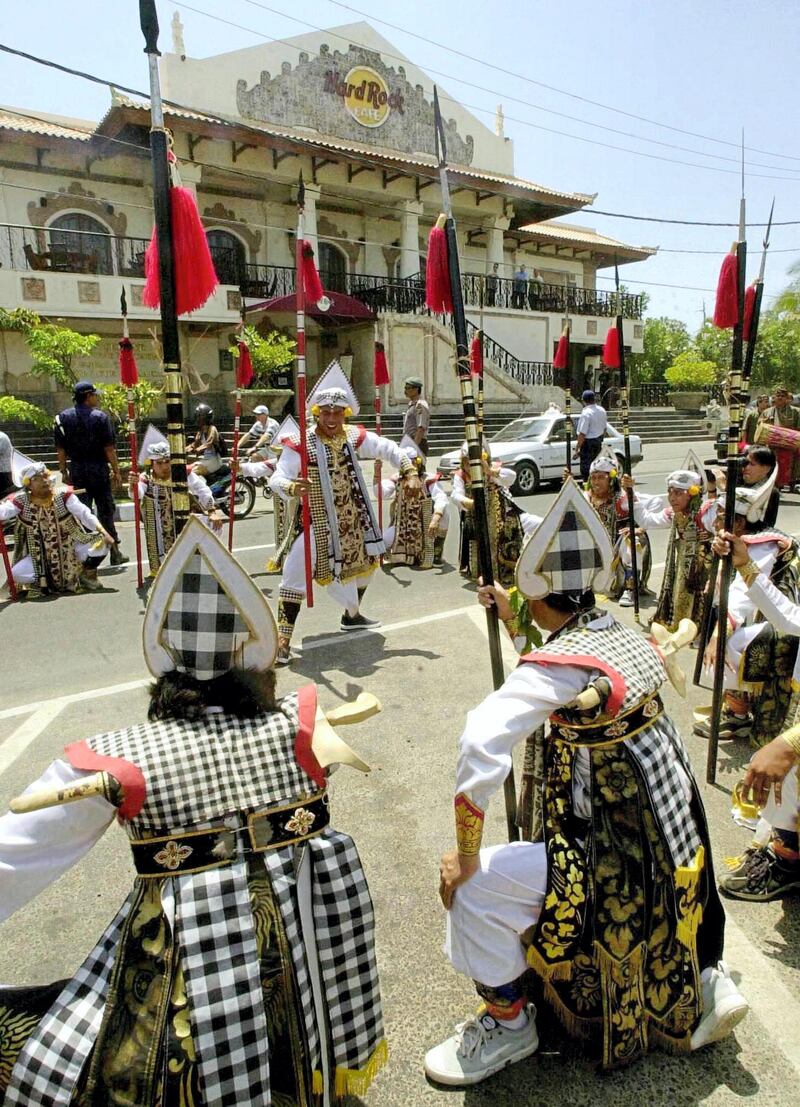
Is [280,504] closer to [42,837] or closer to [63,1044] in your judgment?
[42,837]

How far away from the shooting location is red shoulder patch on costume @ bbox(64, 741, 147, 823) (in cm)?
162

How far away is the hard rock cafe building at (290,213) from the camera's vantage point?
18359mm

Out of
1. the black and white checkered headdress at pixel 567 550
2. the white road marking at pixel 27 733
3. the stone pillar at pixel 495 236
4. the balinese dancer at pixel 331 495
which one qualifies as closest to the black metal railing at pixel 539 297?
the stone pillar at pixel 495 236

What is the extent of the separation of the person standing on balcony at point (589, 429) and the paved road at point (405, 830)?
5.98 m

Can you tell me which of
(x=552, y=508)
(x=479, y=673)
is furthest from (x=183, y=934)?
(x=479, y=673)

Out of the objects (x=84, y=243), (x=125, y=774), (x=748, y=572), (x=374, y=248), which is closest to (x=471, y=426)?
(x=748, y=572)

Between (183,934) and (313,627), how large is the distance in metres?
4.83

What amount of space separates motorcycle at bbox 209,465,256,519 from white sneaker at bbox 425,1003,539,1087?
1012 centimetres

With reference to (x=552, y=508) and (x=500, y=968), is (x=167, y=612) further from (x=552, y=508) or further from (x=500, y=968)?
(x=500, y=968)

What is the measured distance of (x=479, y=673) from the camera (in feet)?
17.1

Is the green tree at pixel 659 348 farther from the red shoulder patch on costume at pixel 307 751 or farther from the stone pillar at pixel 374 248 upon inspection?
the red shoulder patch on costume at pixel 307 751

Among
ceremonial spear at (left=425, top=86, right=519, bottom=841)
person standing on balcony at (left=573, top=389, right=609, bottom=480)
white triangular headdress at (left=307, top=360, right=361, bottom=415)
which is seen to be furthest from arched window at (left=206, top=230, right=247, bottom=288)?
ceremonial spear at (left=425, top=86, right=519, bottom=841)

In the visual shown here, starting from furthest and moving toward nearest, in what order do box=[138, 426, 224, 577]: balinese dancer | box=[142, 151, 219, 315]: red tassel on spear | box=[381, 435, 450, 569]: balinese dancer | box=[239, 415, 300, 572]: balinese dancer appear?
box=[381, 435, 450, 569]: balinese dancer < box=[138, 426, 224, 577]: balinese dancer < box=[239, 415, 300, 572]: balinese dancer < box=[142, 151, 219, 315]: red tassel on spear

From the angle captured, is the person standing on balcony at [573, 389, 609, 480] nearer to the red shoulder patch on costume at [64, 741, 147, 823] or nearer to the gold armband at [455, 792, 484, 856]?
the gold armband at [455, 792, 484, 856]
